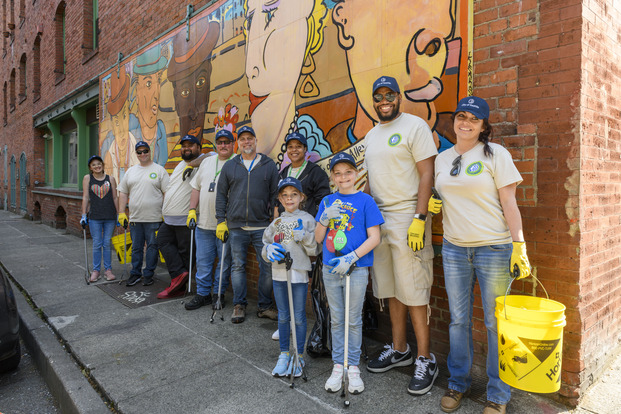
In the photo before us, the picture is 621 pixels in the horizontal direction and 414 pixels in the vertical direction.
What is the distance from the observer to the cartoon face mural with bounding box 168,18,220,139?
6.26m

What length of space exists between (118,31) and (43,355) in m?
7.65

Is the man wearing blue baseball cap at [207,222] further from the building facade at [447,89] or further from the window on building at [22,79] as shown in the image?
the window on building at [22,79]

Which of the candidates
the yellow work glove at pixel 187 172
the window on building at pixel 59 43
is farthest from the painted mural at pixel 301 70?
the window on building at pixel 59 43

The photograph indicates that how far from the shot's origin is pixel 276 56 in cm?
502

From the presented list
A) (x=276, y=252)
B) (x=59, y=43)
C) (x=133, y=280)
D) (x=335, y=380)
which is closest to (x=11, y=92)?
(x=59, y=43)

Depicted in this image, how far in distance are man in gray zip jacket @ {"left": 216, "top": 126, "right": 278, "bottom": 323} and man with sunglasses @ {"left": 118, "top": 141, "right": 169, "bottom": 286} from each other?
74.9 inches

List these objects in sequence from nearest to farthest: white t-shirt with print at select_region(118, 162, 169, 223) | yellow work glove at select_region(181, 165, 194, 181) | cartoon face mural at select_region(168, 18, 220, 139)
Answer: yellow work glove at select_region(181, 165, 194, 181) → white t-shirt with print at select_region(118, 162, 169, 223) → cartoon face mural at select_region(168, 18, 220, 139)

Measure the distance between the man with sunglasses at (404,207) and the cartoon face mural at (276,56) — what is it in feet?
6.16

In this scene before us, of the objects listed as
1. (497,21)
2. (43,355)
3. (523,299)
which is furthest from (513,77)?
(43,355)

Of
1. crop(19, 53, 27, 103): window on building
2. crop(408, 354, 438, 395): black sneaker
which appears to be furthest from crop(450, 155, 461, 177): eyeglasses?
crop(19, 53, 27, 103): window on building

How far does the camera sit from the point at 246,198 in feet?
14.3

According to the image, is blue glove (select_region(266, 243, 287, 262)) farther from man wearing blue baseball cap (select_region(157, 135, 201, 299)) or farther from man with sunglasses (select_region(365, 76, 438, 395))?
man wearing blue baseball cap (select_region(157, 135, 201, 299))

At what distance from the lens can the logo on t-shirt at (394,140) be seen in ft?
9.93

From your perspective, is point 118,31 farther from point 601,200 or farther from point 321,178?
point 601,200
